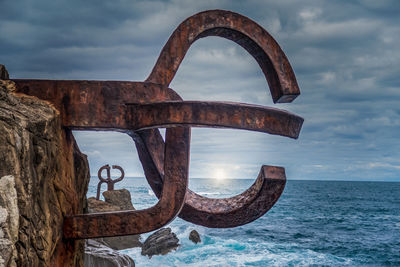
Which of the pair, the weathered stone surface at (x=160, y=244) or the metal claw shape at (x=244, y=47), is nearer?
the metal claw shape at (x=244, y=47)

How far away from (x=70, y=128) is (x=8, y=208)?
0.74 metres

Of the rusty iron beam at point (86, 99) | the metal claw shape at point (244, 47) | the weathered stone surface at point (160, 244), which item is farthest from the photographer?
the weathered stone surface at point (160, 244)

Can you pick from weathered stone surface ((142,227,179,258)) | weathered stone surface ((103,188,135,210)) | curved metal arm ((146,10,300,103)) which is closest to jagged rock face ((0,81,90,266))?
curved metal arm ((146,10,300,103))

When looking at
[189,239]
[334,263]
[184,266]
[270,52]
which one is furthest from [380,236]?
[270,52]

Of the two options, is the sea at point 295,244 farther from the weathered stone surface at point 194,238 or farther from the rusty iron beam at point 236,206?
the rusty iron beam at point 236,206

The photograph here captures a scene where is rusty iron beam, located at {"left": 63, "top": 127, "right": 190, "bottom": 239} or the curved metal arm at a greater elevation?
the curved metal arm

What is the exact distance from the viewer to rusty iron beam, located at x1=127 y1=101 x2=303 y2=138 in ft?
7.67

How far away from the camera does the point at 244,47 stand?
10.1 feet

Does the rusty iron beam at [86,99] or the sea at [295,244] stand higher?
the rusty iron beam at [86,99]

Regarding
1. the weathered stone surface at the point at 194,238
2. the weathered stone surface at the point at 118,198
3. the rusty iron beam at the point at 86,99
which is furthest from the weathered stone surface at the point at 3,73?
the weathered stone surface at the point at 194,238

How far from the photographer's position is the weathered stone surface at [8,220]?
176cm

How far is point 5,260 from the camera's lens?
172 centimetres

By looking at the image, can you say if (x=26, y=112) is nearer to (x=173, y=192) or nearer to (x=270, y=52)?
(x=173, y=192)

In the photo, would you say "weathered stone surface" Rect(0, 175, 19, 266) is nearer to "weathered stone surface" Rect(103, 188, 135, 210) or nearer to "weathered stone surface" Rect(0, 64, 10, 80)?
"weathered stone surface" Rect(0, 64, 10, 80)
